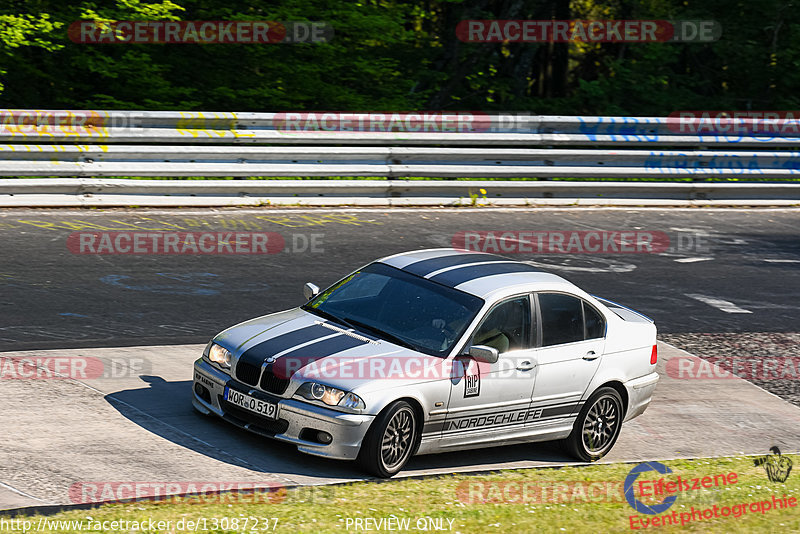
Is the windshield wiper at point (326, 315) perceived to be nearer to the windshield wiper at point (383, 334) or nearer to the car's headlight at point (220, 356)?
the windshield wiper at point (383, 334)

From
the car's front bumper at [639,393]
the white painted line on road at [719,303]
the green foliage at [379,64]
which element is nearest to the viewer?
the car's front bumper at [639,393]

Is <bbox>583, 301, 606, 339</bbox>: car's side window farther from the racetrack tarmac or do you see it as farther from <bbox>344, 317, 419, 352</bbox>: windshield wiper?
<bbox>344, 317, 419, 352</bbox>: windshield wiper

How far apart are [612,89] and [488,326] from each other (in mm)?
A: 17970

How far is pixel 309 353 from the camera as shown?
763 centimetres

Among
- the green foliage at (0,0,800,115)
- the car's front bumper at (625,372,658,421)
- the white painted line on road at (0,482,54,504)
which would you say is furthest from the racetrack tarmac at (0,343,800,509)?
the green foliage at (0,0,800,115)

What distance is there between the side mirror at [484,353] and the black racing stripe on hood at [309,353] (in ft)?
2.75

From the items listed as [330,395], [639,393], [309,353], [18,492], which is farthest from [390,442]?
[639,393]

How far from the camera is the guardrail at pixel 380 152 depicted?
1437cm

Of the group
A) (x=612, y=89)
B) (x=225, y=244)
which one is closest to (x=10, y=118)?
(x=225, y=244)

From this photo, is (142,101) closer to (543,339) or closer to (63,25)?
(63,25)

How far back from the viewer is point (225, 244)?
13414 millimetres

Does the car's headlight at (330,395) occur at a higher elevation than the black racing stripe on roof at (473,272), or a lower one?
lower

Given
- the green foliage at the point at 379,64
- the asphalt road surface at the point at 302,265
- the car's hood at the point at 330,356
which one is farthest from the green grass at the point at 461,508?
the green foliage at the point at 379,64

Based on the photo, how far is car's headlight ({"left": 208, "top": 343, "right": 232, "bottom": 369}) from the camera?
7.84m
